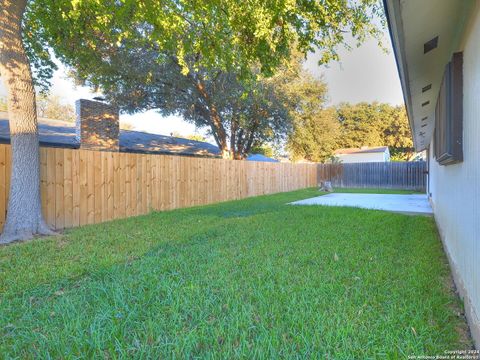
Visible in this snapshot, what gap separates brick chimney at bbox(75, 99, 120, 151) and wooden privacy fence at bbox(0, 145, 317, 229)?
377 centimetres

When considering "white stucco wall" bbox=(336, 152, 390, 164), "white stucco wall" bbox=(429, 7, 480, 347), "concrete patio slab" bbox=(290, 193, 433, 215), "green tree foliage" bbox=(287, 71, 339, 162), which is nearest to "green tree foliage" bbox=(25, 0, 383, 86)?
"white stucco wall" bbox=(429, 7, 480, 347)

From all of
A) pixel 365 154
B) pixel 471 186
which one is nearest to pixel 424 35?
pixel 471 186

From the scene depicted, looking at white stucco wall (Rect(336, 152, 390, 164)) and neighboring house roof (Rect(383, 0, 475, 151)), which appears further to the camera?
white stucco wall (Rect(336, 152, 390, 164))

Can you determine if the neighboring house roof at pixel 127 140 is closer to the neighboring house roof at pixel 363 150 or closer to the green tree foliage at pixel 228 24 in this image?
the green tree foliage at pixel 228 24

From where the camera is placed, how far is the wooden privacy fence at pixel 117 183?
563 centimetres

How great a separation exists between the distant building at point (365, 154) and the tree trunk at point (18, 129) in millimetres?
27108

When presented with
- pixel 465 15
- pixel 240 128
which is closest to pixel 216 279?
pixel 465 15

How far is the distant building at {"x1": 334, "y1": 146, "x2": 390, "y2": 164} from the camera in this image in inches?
1161

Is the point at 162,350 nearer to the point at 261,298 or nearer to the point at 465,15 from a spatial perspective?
the point at 261,298

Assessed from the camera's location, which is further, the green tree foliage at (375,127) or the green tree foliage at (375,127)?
the green tree foliage at (375,127)

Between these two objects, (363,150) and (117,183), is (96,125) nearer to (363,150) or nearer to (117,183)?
(117,183)

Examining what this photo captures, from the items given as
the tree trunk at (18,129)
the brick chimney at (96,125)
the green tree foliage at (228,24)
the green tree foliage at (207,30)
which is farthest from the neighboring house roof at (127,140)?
the tree trunk at (18,129)

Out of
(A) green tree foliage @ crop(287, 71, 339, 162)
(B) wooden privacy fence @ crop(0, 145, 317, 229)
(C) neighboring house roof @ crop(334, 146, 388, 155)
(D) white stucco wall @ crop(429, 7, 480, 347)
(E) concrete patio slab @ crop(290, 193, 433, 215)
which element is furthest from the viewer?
(C) neighboring house roof @ crop(334, 146, 388, 155)

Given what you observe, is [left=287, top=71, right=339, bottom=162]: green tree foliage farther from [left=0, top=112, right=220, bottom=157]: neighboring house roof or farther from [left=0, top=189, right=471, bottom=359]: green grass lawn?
[left=0, top=189, right=471, bottom=359]: green grass lawn
